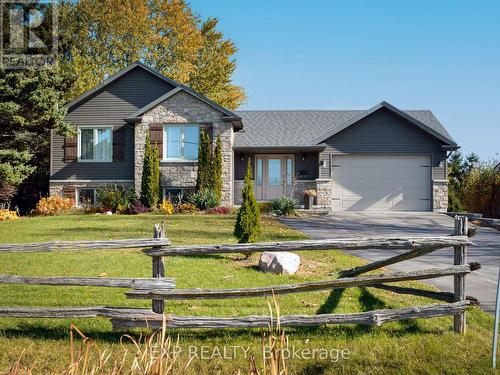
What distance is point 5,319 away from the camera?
570 centimetres

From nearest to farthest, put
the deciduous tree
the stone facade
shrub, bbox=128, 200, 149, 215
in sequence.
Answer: shrub, bbox=128, 200, 149, 215 → the stone facade → the deciduous tree

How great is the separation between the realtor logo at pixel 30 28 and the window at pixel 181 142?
10.7m

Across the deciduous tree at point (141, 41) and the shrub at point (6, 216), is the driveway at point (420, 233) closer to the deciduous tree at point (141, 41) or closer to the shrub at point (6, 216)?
the shrub at point (6, 216)

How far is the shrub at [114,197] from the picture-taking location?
20250mm

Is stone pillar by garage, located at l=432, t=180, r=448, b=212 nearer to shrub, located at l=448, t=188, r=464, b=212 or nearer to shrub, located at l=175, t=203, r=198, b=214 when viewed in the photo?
shrub, located at l=448, t=188, r=464, b=212

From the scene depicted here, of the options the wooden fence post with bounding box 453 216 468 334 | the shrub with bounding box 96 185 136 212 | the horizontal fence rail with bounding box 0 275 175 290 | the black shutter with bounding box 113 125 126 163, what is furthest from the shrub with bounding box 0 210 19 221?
the wooden fence post with bounding box 453 216 468 334

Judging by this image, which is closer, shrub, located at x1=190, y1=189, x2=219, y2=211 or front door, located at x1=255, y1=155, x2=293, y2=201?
shrub, located at x1=190, y1=189, x2=219, y2=211

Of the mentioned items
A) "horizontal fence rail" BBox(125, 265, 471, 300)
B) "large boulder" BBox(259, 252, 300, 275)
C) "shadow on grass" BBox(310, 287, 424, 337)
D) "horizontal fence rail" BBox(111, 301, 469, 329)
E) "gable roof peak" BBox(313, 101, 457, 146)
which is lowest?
"shadow on grass" BBox(310, 287, 424, 337)

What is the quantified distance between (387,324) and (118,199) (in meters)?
16.8

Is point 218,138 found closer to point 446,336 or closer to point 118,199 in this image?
point 118,199

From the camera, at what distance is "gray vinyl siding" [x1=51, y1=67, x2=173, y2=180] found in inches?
876

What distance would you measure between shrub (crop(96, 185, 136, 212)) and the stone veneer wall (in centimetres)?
166

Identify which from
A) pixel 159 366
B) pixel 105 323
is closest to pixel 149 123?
pixel 105 323

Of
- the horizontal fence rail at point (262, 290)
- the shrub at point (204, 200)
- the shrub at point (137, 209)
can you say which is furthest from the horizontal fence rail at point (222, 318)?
the shrub at point (204, 200)
